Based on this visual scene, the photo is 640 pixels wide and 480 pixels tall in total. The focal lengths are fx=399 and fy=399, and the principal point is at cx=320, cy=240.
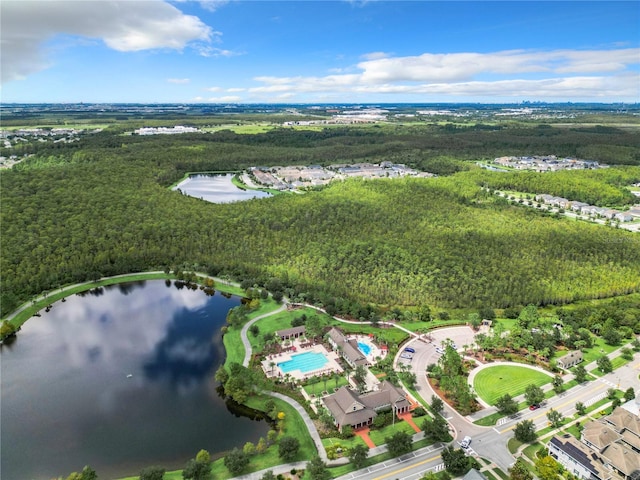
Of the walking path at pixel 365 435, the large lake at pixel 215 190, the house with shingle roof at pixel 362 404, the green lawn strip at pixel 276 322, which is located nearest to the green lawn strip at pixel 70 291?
the green lawn strip at pixel 276 322

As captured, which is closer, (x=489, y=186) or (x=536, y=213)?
(x=536, y=213)

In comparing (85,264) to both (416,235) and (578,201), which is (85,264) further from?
(578,201)

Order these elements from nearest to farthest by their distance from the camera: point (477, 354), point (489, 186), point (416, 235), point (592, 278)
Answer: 1. point (477, 354)
2. point (592, 278)
3. point (416, 235)
4. point (489, 186)

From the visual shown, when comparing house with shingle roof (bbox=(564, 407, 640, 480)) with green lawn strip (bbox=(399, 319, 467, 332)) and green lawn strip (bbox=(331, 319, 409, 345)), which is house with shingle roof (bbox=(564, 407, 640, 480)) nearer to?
green lawn strip (bbox=(399, 319, 467, 332))

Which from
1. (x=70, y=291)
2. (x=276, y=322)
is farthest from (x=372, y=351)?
(x=70, y=291)

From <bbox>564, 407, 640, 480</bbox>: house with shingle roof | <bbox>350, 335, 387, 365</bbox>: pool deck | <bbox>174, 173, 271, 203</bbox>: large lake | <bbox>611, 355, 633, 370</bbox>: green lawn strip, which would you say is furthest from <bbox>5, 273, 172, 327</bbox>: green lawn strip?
<bbox>611, 355, 633, 370</bbox>: green lawn strip

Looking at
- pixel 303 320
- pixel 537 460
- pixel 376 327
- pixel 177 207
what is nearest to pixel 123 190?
pixel 177 207
